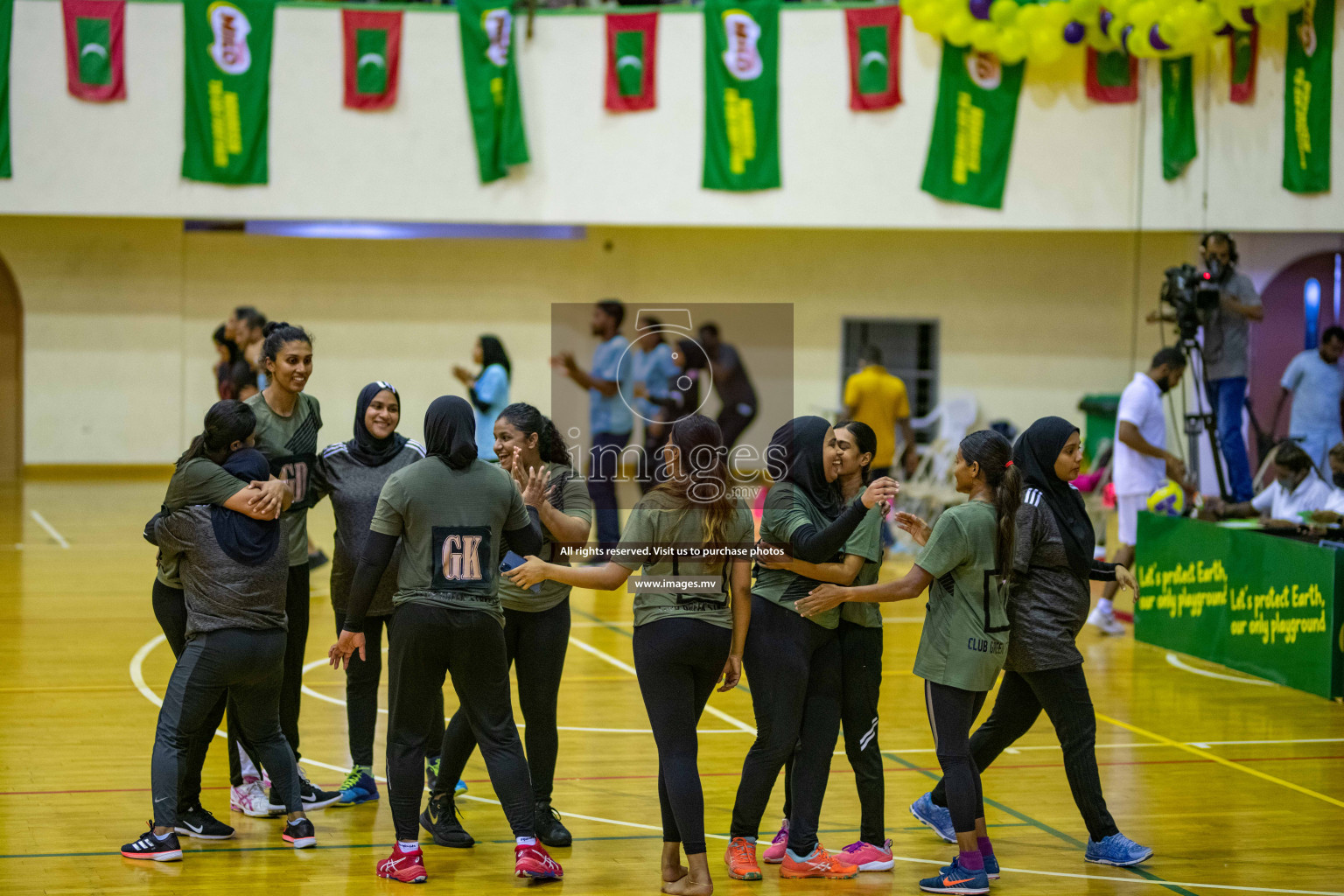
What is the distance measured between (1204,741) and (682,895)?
3.52 metres

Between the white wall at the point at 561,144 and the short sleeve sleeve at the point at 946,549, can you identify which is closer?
the short sleeve sleeve at the point at 946,549

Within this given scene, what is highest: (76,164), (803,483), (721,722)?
(76,164)

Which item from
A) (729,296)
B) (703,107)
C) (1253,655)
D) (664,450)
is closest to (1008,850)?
(664,450)

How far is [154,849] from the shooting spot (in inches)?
188

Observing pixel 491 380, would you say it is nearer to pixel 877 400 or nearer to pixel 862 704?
pixel 877 400

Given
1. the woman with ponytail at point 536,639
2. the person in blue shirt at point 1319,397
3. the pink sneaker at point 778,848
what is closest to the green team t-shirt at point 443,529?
the woman with ponytail at point 536,639

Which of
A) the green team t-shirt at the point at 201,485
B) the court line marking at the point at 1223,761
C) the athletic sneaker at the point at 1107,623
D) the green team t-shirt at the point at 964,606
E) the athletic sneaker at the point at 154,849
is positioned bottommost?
the court line marking at the point at 1223,761

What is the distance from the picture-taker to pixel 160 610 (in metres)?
5.14

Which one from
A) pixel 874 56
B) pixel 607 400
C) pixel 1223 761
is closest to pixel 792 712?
pixel 1223 761

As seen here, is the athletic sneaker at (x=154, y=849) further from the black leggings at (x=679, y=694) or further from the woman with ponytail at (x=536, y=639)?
the black leggings at (x=679, y=694)

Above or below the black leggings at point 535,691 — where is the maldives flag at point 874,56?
above

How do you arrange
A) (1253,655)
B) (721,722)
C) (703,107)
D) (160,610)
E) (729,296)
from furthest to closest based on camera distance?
(729,296) < (703,107) < (1253,655) < (721,722) < (160,610)

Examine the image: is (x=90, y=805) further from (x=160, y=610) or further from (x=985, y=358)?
(x=985, y=358)

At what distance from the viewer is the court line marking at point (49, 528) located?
12930 millimetres
